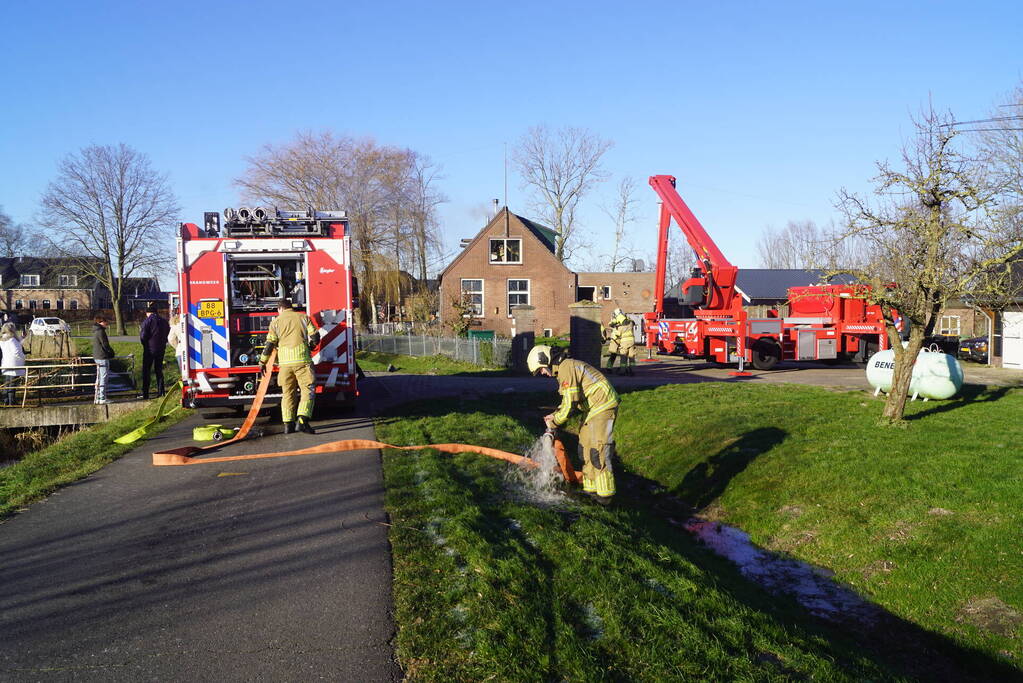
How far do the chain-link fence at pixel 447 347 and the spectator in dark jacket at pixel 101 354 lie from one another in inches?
239

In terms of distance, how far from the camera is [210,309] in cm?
1106

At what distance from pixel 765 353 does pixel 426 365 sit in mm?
Answer: 10952

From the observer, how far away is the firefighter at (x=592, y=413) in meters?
7.41

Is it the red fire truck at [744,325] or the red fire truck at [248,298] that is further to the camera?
the red fire truck at [744,325]

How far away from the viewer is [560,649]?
4043 mm

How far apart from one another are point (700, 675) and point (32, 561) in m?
4.47

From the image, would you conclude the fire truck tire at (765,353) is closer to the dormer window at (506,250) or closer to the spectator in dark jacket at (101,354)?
the spectator in dark jacket at (101,354)

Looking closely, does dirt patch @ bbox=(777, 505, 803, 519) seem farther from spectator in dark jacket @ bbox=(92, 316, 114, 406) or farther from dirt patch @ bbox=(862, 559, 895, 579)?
spectator in dark jacket @ bbox=(92, 316, 114, 406)

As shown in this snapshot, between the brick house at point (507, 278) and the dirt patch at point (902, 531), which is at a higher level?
the brick house at point (507, 278)

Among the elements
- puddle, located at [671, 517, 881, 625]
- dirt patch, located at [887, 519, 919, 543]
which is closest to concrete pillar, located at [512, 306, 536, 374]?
puddle, located at [671, 517, 881, 625]

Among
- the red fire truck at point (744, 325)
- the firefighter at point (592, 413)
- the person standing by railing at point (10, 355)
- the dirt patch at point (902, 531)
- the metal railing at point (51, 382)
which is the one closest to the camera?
the dirt patch at point (902, 531)

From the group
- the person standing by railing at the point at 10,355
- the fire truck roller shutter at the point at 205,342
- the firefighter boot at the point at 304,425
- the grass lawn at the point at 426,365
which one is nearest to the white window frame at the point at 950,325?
the grass lawn at the point at 426,365

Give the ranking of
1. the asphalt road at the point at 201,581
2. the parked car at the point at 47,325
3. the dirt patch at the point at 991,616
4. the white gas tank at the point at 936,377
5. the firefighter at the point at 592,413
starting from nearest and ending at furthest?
1. the asphalt road at the point at 201,581
2. the dirt patch at the point at 991,616
3. the firefighter at the point at 592,413
4. the white gas tank at the point at 936,377
5. the parked car at the point at 47,325

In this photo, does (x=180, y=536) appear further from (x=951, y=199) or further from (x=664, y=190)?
(x=664, y=190)
